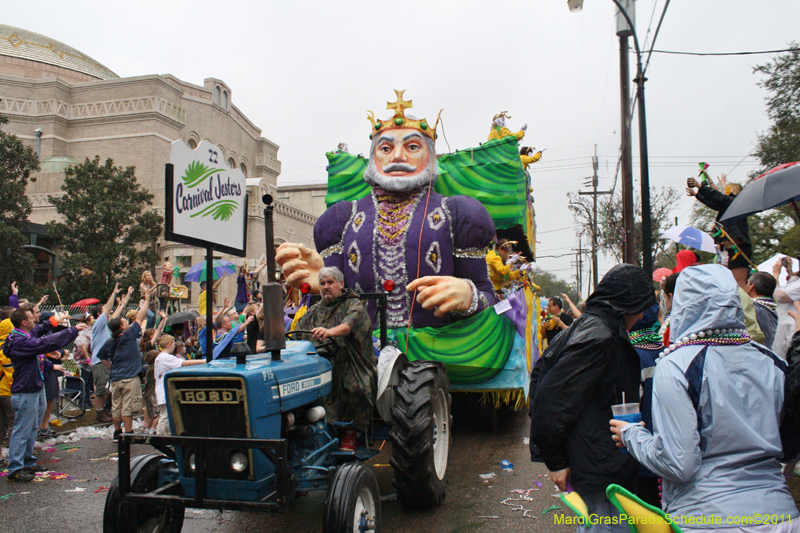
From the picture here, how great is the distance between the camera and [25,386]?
5.69 m

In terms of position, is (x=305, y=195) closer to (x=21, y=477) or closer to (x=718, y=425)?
(x=21, y=477)

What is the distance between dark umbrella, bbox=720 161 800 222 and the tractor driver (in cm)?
332

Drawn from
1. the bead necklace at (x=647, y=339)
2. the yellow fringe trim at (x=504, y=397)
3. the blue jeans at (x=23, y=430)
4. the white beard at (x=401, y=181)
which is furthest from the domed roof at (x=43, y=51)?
the bead necklace at (x=647, y=339)

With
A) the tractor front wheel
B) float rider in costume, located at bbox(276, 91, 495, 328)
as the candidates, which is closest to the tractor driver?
the tractor front wheel

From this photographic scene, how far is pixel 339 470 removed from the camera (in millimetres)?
3322

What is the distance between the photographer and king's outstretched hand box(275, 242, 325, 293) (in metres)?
6.10

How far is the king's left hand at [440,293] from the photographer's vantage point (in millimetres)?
5305

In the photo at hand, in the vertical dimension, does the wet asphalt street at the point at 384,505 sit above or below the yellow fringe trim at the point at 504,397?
below

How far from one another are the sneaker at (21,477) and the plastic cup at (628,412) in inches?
221

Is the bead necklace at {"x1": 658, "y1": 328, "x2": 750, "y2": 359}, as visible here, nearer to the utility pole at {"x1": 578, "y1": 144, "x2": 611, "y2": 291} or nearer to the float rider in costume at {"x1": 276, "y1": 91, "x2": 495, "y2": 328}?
the float rider in costume at {"x1": 276, "y1": 91, "x2": 495, "y2": 328}

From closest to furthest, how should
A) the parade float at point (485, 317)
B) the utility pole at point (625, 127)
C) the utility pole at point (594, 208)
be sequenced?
the parade float at point (485, 317)
the utility pole at point (625, 127)
the utility pole at point (594, 208)

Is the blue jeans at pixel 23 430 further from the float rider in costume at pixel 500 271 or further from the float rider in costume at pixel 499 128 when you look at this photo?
the float rider in costume at pixel 499 128

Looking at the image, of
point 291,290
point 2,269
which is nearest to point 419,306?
point 291,290

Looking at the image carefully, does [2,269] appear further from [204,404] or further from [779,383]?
[779,383]
